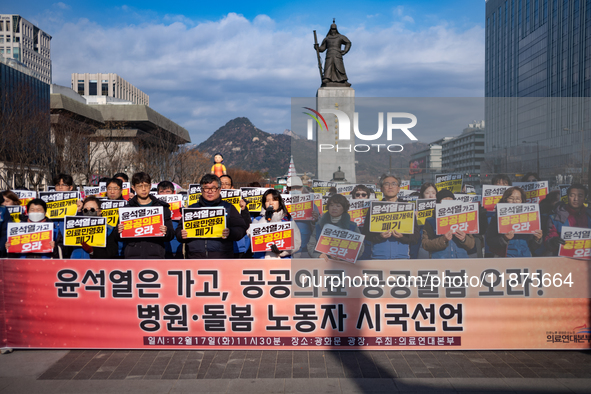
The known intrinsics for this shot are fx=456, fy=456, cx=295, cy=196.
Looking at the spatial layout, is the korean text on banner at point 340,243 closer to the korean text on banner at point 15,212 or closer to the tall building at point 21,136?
the korean text on banner at point 15,212

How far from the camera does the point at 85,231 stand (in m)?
5.14

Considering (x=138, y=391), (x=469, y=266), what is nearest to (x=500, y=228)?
(x=469, y=266)

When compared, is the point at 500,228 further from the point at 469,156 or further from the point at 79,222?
the point at 79,222

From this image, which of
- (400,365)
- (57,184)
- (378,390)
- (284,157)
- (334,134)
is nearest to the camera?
(378,390)

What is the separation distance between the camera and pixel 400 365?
458 cm

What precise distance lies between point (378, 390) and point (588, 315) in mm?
2559

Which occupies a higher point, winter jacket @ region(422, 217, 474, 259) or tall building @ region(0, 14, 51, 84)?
tall building @ region(0, 14, 51, 84)

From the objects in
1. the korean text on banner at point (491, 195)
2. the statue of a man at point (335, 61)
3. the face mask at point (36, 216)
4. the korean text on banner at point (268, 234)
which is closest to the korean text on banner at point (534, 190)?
the korean text on banner at point (491, 195)

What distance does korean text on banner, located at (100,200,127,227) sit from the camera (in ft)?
19.7

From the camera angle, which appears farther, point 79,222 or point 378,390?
point 79,222

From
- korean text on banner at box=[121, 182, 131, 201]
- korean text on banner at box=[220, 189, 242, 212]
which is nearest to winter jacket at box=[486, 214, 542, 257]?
korean text on banner at box=[220, 189, 242, 212]

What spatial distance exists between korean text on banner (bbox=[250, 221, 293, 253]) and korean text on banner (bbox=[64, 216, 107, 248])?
1693mm

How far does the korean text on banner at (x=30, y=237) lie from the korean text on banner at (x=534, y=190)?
5790mm

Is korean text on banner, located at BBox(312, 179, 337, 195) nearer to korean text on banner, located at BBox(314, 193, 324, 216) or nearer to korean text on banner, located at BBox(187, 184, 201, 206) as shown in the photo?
korean text on banner, located at BBox(314, 193, 324, 216)
